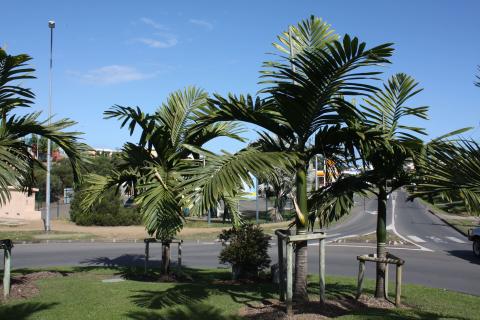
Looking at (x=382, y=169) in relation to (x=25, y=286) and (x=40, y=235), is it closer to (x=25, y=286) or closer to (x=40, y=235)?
(x=25, y=286)

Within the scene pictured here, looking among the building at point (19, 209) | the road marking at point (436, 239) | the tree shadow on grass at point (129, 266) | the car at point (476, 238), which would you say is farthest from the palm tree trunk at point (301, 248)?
the building at point (19, 209)

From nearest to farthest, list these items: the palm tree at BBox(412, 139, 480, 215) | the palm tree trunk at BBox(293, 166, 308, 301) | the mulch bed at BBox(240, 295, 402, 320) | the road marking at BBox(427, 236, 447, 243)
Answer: the palm tree at BBox(412, 139, 480, 215)
the mulch bed at BBox(240, 295, 402, 320)
the palm tree trunk at BBox(293, 166, 308, 301)
the road marking at BBox(427, 236, 447, 243)

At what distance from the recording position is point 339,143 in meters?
7.25

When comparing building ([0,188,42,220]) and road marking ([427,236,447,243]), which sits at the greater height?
building ([0,188,42,220])

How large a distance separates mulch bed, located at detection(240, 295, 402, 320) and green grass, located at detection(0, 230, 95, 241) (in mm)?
18497

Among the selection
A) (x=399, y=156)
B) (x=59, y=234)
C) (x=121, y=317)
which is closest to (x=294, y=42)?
(x=399, y=156)

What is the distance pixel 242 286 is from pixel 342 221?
30.6 metres

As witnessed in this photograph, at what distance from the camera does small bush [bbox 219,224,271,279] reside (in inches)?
431

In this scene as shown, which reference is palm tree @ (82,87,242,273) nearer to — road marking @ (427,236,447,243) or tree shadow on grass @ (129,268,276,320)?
tree shadow on grass @ (129,268,276,320)

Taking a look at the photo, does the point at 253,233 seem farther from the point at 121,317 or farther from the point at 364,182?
the point at 121,317

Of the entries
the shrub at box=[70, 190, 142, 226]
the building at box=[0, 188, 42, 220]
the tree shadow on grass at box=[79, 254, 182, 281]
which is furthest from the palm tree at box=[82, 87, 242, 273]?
the building at box=[0, 188, 42, 220]

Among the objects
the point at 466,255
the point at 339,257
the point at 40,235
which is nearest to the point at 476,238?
the point at 466,255

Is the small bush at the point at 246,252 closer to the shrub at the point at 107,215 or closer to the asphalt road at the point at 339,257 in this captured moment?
the asphalt road at the point at 339,257

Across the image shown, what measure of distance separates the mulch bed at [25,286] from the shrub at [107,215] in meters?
21.6
